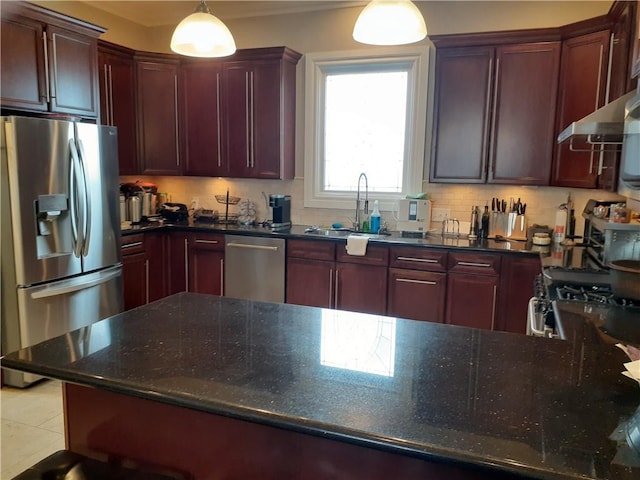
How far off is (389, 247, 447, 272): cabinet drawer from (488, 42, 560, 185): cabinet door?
80cm

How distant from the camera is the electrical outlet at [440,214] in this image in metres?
4.15

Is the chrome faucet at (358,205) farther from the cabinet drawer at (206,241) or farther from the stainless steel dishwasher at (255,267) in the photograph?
the cabinet drawer at (206,241)

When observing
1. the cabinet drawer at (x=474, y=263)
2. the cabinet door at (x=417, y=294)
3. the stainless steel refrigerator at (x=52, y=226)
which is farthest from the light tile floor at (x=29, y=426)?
the cabinet drawer at (x=474, y=263)

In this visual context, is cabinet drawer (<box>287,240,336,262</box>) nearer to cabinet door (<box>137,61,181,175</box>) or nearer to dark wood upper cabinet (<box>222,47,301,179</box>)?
dark wood upper cabinet (<box>222,47,301,179</box>)

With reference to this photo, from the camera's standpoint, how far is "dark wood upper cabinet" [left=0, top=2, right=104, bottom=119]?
308cm

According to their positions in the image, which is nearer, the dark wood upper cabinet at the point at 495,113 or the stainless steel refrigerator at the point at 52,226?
the stainless steel refrigerator at the point at 52,226

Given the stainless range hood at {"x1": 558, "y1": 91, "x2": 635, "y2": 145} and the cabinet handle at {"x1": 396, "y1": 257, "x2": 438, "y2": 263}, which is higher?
the stainless range hood at {"x1": 558, "y1": 91, "x2": 635, "y2": 145}

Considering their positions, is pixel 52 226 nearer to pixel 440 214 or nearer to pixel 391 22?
pixel 391 22

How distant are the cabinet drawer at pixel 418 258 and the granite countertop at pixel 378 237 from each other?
6 centimetres

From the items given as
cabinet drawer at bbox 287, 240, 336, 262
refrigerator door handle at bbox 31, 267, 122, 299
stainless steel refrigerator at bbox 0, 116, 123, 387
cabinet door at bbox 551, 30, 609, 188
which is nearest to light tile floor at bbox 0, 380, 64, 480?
stainless steel refrigerator at bbox 0, 116, 123, 387

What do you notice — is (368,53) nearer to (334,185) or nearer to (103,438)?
(334,185)

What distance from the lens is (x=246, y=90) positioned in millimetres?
4297

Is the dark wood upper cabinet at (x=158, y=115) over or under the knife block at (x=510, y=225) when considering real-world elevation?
over

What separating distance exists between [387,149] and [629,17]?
1.96 m
